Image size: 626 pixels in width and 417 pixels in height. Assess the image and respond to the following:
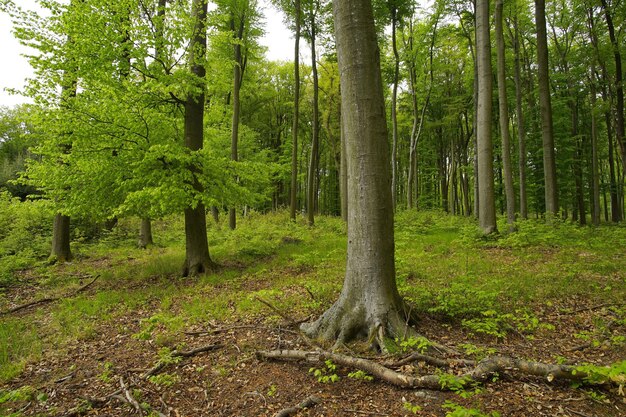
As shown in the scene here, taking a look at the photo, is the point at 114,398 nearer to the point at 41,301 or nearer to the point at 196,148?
the point at 41,301

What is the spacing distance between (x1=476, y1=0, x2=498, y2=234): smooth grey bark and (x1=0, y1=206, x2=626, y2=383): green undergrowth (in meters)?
0.89

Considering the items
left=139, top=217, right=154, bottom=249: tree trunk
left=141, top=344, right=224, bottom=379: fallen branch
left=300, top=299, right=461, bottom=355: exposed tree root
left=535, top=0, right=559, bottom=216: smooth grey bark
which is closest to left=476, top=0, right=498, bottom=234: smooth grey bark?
left=535, top=0, right=559, bottom=216: smooth grey bark

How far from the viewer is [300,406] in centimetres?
296

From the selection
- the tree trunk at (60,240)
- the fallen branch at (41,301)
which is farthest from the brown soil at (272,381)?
the tree trunk at (60,240)

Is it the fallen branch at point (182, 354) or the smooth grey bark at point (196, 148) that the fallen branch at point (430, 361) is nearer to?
the fallen branch at point (182, 354)

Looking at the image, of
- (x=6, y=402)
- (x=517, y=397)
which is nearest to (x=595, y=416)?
(x=517, y=397)

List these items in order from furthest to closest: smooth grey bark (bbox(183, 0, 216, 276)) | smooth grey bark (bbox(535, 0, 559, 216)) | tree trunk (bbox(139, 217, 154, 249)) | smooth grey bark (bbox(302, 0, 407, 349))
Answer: tree trunk (bbox(139, 217, 154, 249)) → smooth grey bark (bbox(535, 0, 559, 216)) → smooth grey bark (bbox(183, 0, 216, 276)) → smooth grey bark (bbox(302, 0, 407, 349))

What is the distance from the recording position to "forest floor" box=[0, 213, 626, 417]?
2.97 metres

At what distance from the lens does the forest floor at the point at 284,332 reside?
2.97 meters

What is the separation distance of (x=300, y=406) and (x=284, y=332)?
1614 mm

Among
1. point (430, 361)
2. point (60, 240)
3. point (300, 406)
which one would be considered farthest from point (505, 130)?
point (60, 240)

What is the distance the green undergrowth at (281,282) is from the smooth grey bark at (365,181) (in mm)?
1074

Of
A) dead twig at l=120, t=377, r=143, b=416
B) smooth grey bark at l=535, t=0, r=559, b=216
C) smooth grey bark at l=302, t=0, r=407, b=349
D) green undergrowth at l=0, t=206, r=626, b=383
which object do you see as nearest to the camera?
dead twig at l=120, t=377, r=143, b=416

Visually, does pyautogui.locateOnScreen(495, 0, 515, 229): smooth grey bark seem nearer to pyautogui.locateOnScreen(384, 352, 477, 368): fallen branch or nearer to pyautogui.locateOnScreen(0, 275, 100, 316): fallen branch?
pyautogui.locateOnScreen(384, 352, 477, 368): fallen branch
